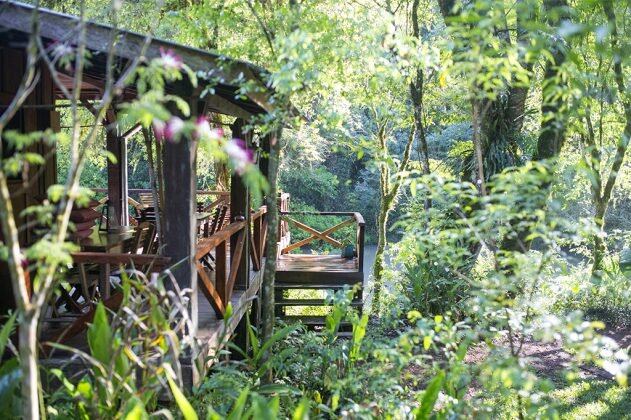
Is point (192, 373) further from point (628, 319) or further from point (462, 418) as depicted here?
point (628, 319)

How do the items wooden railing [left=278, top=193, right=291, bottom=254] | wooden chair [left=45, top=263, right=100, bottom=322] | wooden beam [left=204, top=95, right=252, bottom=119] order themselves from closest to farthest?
wooden chair [left=45, top=263, right=100, bottom=322] < wooden beam [left=204, top=95, right=252, bottom=119] < wooden railing [left=278, top=193, right=291, bottom=254]

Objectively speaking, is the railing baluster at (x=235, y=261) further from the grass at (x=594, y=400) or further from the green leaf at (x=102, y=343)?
the grass at (x=594, y=400)

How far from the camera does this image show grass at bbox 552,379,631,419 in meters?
6.68

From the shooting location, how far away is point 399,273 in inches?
417

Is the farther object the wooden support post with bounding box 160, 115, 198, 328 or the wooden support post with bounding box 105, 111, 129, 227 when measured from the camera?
the wooden support post with bounding box 105, 111, 129, 227

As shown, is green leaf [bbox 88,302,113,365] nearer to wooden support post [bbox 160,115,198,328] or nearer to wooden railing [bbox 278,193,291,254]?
wooden support post [bbox 160,115,198,328]

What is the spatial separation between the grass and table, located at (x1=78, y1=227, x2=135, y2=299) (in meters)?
4.68

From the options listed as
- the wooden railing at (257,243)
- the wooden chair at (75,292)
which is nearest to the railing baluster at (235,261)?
the wooden chair at (75,292)

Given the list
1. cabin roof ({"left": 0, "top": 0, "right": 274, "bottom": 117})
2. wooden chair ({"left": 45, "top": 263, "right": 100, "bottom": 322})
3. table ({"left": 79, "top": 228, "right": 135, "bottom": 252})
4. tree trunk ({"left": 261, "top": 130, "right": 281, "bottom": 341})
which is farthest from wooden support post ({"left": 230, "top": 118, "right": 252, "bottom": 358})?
cabin roof ({"left": 0, "top": 0, "right": 274, "bottom": 117})

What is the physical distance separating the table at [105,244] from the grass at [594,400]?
4679mm

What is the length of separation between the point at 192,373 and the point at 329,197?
991 inches

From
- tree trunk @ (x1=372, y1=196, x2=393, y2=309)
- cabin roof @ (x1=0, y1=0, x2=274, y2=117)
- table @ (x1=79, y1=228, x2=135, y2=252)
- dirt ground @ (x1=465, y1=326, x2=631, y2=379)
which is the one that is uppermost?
cabin roof @ (x1=0, y1=0, x2=274, y2=117)

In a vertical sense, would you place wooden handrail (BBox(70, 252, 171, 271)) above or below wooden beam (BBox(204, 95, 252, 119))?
below

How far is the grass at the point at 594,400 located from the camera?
6684 mm
